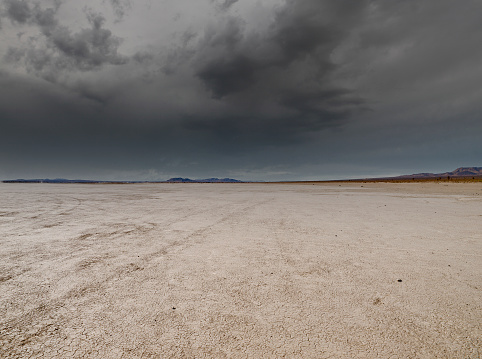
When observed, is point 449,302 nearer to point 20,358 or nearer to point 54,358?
point 54,358

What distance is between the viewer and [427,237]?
20.7 ft

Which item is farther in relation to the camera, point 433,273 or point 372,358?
point 433,273

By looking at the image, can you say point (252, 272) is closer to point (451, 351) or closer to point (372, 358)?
point (372, 358)

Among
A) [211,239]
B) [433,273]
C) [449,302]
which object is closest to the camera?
[449,302]

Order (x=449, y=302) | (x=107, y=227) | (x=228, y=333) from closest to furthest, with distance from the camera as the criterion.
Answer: (x=228, y=333) → (x=449, y=302) → (x=107, y=227)

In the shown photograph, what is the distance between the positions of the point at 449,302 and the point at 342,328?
5.42 ft

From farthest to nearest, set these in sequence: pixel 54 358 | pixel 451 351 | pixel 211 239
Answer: pixel 211 239
pixel 451 351
pixel 54 358

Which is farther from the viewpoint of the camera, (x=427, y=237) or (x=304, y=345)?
(x=427, y=237)

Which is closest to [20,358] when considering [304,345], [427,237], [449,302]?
[304,345]

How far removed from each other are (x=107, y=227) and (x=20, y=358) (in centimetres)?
572

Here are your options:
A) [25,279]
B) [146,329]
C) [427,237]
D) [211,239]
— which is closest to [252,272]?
[146,329]

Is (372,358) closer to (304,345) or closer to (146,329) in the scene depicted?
(304,345)

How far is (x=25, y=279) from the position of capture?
12.0 feet

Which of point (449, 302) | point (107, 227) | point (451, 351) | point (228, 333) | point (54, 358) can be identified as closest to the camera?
point (54, 358)
